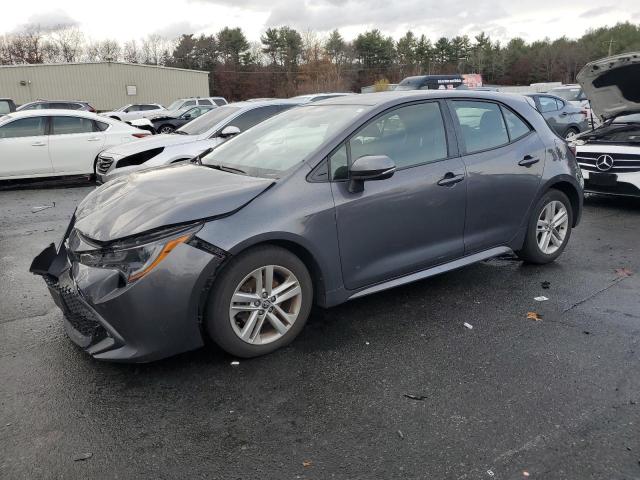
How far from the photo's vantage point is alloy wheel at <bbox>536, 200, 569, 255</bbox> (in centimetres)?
504

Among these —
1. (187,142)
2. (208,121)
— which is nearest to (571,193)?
(187,142)

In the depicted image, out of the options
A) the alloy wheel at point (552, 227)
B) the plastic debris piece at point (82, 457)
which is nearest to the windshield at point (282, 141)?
the plastic debris piece at point (82, 457)

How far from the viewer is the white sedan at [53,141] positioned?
33.7ft

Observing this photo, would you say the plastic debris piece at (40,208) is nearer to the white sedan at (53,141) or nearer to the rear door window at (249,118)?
the white sedan at (53,141)

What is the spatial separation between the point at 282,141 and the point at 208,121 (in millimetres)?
5621

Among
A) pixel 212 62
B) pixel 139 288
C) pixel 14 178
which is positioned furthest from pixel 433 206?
pixel 212 62

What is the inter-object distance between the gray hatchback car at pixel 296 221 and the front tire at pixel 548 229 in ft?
0.12

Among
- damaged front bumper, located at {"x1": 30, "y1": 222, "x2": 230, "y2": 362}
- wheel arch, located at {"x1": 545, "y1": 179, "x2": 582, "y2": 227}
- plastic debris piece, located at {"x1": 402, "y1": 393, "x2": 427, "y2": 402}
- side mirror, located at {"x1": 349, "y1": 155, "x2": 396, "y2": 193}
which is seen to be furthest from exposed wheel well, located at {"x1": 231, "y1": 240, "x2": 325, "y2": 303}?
wheel arch, located at {"x1": 545, "y1": 179, "x2": 582, "y2": 227}

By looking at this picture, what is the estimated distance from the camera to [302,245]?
3395mm

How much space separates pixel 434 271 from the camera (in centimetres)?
415

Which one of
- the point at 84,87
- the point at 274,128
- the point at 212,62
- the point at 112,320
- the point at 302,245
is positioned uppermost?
the point at 212,62

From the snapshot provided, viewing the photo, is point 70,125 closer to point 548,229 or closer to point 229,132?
point 229,132

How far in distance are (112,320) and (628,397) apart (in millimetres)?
2824

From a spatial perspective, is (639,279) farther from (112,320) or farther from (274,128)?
(112,320)
